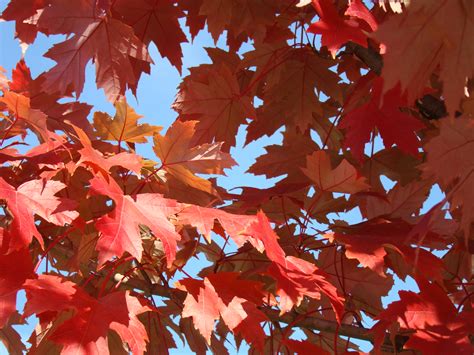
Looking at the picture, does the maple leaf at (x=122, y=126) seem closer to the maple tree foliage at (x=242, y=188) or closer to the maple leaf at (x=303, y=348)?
the maple tree foliage at (x=242, y=188)

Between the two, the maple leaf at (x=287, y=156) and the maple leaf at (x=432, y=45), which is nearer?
the maple leaf at (x=432, y=45)

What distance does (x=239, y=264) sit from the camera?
1.45 m

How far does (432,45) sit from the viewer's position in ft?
2.30

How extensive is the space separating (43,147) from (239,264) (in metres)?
0.58

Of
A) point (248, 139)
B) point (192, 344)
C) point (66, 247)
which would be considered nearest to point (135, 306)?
point (66, 247)

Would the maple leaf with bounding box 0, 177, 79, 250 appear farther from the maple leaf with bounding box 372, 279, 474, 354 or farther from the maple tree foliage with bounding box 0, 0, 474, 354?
the maple leaf with bounding box 372, 279, 474, 354

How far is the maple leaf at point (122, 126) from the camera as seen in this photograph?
1116 mm

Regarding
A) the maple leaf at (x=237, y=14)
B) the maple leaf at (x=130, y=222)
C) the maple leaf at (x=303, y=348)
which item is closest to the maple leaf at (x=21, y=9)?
the maple leaf at (x=237, y=14)

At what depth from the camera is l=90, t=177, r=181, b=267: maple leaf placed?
869 mm

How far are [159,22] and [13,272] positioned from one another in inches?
35.4

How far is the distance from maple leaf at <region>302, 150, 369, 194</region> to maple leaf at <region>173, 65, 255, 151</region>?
0.41 meters

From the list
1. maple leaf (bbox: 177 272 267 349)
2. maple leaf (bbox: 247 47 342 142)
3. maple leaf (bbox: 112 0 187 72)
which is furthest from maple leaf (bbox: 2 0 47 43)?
maple leaf (bbox: 177 272 267 349)

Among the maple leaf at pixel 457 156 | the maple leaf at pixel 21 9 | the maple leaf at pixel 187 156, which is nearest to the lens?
the maple leaf at pixel 457 156

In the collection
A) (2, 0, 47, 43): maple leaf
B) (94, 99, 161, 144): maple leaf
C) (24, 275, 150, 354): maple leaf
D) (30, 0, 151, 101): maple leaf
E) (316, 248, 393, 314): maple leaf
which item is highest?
(2, 0, 47, 43): maple leaf
